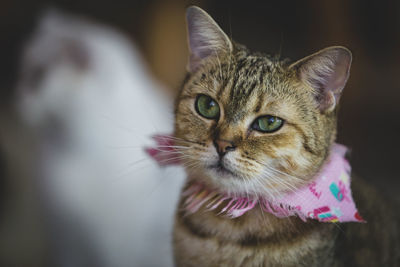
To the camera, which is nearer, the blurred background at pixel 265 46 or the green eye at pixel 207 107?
the green eye at pixel 207 107

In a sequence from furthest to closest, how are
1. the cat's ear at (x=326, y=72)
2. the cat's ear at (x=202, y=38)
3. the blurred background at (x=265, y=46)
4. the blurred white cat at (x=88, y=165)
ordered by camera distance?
the blurred background at (x=265, y=46)
the blurred white cat at (x=88, y=165)
the cat's ear at (x=202, y=38)
the cat's ear at (x=326, y=72)

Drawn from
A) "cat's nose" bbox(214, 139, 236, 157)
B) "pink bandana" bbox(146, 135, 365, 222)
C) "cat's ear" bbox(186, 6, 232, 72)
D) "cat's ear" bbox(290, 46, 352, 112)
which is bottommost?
"pink bandana" bbox(146, 135, 365, 222)

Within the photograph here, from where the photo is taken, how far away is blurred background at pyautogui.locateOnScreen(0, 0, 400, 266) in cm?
177

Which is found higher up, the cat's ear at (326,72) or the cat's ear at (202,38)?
the cat's ear at (202,38)

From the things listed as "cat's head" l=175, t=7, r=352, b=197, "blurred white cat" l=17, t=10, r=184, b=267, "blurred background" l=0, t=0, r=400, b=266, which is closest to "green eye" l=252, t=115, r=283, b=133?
"cat's head" l=175, t=7, r=352, b=197

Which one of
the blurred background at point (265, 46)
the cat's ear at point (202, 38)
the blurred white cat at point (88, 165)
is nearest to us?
the cat's ear at point (202, 38)

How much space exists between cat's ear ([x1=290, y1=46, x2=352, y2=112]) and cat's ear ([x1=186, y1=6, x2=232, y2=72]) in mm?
168

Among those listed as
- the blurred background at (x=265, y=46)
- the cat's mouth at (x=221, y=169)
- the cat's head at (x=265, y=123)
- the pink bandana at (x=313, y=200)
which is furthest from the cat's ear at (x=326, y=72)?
the blurred background at (x=265, y=46)

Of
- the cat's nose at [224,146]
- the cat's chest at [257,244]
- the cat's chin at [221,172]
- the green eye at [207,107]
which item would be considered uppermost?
the green eye at [207,107]

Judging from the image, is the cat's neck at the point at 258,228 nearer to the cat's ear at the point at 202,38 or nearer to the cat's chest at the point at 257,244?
the cat's chest at the point at 257,244

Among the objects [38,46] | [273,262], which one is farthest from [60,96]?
[273,262]

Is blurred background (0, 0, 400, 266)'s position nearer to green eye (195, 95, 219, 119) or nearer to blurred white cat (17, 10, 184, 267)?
blurred white cat (17, 10, 184, 267)

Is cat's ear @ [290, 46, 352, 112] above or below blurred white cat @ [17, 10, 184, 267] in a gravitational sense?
above

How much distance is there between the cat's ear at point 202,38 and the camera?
851 millimetres
